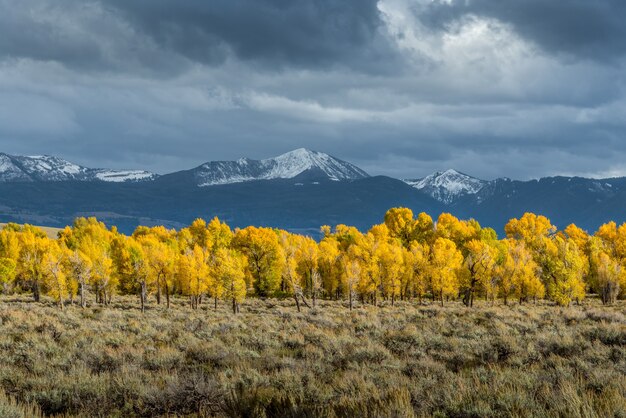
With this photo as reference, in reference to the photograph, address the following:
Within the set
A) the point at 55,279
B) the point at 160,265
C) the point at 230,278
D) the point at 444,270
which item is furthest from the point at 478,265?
the point at 55,279

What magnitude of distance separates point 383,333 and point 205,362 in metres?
9.47

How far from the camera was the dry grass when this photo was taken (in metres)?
9.13

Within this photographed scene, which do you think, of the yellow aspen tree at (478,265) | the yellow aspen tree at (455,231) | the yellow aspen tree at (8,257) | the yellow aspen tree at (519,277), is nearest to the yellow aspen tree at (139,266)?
the yellow aspen tree at (8,257)

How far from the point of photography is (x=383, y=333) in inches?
896

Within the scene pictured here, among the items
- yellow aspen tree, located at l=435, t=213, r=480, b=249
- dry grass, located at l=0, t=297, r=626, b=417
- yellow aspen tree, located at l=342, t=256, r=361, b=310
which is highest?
yellow aspen tree, located at l=435, t=213, r=480, b=249

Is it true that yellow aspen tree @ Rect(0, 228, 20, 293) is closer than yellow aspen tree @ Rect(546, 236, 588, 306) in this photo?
No

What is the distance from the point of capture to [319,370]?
1394 centimetres

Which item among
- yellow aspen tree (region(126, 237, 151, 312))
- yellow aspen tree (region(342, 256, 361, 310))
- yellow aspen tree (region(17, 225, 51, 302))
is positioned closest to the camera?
yellow aspen tree (region(342, 256, 361, 310))

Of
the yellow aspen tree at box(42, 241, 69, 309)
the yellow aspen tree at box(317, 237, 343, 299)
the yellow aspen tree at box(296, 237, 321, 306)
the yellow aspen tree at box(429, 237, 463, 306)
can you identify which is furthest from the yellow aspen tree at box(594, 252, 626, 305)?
the yellow aspen tree at box(42, 241, 69, 309)

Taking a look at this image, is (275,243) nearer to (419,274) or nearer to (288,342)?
(419,274)

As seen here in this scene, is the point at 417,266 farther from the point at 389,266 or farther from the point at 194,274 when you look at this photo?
the point at 194,274

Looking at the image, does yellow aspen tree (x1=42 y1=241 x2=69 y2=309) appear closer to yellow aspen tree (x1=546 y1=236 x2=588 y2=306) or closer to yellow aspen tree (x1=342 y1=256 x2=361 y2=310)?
yellow aspen tree (x1=342 y1=256 x2=361 y2=310)

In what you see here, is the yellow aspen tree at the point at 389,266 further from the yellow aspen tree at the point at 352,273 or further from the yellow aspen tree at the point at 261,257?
the yellow aspen tree at the point at 261,257

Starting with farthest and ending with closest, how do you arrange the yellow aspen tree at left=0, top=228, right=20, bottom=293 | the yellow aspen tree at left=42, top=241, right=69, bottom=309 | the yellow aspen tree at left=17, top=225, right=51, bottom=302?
the yellow aspen tree at left=0, top=228, right=20, bottom=293, the yellow aspen tree at left=17, top=225, right=51, bottom=302, the yellow aspen tree at left=42, top=241, right=69, bottom=309
